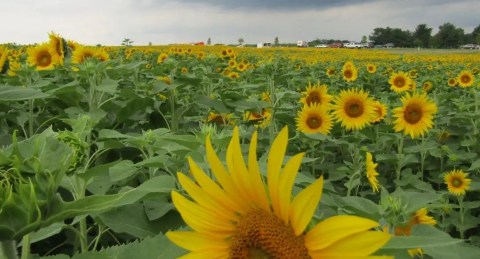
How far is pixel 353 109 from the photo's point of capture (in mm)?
3619

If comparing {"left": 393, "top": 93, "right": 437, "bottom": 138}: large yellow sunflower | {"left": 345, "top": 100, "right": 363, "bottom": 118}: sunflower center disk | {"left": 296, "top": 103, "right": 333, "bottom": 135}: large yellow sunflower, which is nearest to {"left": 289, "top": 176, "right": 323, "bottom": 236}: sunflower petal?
{"left": 296, "top": 103, "right": 333, "bottom": 135}: large yellow sunflower

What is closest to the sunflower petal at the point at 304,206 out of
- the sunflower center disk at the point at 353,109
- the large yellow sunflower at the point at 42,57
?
the sunflower center disk at the point at 353,109

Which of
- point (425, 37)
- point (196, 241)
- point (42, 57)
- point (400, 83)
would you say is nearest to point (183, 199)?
point (196, 241)

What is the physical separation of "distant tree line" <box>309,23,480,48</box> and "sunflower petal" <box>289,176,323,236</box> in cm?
6237

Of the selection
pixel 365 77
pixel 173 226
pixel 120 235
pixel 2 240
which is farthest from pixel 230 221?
pixel 365 77

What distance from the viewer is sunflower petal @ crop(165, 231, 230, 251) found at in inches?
30.7

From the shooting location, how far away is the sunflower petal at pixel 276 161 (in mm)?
681

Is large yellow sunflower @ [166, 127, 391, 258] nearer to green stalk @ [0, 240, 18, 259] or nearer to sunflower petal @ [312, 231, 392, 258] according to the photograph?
sunflower petal @ [312, 231, 392, 258]

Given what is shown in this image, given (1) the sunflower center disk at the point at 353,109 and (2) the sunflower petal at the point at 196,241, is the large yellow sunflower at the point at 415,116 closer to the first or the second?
(1) the sunflower center disk at the point at 353,109

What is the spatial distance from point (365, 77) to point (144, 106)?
6.96 meters

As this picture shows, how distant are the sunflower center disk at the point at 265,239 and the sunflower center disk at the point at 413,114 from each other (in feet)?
10.3

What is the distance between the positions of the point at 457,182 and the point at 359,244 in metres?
3.08

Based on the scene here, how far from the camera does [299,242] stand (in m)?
0.71

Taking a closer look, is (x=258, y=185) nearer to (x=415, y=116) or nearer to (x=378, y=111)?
(x=415, y=116)
